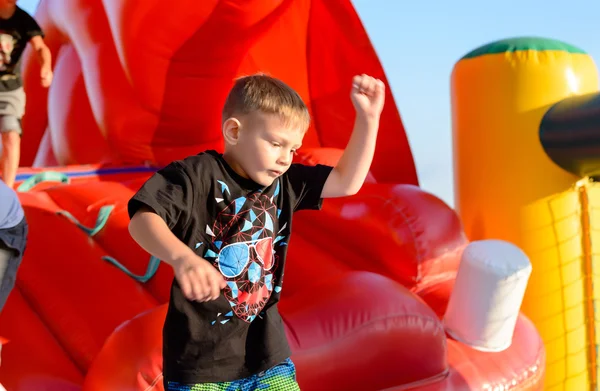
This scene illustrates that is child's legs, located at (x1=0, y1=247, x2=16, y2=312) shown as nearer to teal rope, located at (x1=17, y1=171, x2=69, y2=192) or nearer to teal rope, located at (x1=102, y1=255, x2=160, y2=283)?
teal rope, located at (x1=102, y1=255, x2=160, y2=283)

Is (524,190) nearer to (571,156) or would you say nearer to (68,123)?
(571,156)

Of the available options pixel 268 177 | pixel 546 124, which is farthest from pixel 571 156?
pixel 268 177

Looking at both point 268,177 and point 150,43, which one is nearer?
point 268,177

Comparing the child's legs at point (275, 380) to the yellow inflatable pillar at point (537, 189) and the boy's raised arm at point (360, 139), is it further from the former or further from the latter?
the yellow inflatable pillar at point (537, 189)

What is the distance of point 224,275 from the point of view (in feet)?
2.75

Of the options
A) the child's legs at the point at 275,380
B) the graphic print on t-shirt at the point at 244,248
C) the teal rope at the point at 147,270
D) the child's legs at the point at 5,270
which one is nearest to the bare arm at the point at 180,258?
the graphic print on t-shirt at the point at 244,248

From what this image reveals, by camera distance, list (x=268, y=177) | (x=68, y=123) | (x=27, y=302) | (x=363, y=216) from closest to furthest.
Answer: (x=268, y=177) < (x=27, y=302) < (x=363, y=216) < (x=68, y=123)

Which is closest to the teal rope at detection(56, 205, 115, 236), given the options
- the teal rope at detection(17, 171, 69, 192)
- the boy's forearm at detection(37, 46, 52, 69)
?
the teal rope at detection(17, 171, 69, 192)

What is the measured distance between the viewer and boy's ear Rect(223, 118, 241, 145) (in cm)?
84

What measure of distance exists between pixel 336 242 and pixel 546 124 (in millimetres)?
670

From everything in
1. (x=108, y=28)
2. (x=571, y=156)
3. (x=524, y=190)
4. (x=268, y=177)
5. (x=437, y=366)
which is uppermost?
(x=108, y=28)

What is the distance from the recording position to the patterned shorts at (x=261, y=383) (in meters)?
0.84

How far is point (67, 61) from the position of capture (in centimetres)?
263

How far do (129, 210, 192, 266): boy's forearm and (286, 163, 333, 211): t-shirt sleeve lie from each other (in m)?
0.26
